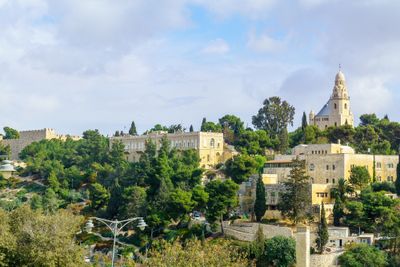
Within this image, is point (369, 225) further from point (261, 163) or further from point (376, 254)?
point (261, 163)

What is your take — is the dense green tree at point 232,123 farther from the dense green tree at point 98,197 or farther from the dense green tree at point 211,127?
the dense green tree at point 98,197

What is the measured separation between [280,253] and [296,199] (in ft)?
22.4

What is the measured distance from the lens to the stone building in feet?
359

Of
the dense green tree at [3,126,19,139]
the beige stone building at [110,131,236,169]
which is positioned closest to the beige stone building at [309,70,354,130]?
the beige stone building at [110,131,236,169]

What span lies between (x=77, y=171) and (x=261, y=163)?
22.1 m

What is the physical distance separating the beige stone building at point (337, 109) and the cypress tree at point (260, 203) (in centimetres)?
2960

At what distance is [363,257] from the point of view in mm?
50500

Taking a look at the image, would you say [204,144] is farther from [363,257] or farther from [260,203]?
[363,257]

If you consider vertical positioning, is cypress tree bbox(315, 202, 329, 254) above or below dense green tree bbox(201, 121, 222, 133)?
below

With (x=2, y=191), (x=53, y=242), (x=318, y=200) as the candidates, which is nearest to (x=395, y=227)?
(x=318, y=200)

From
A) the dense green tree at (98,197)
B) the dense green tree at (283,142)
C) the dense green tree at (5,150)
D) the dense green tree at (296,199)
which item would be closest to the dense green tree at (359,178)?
the dense green tree at (296,199)

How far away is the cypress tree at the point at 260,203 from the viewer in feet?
198

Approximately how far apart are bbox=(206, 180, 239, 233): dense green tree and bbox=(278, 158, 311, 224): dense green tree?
3.76 m

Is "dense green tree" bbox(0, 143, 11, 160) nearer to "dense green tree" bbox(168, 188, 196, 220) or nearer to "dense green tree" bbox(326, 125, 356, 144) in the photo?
"dense green tree" bbox(326, 125, 356, 144)
